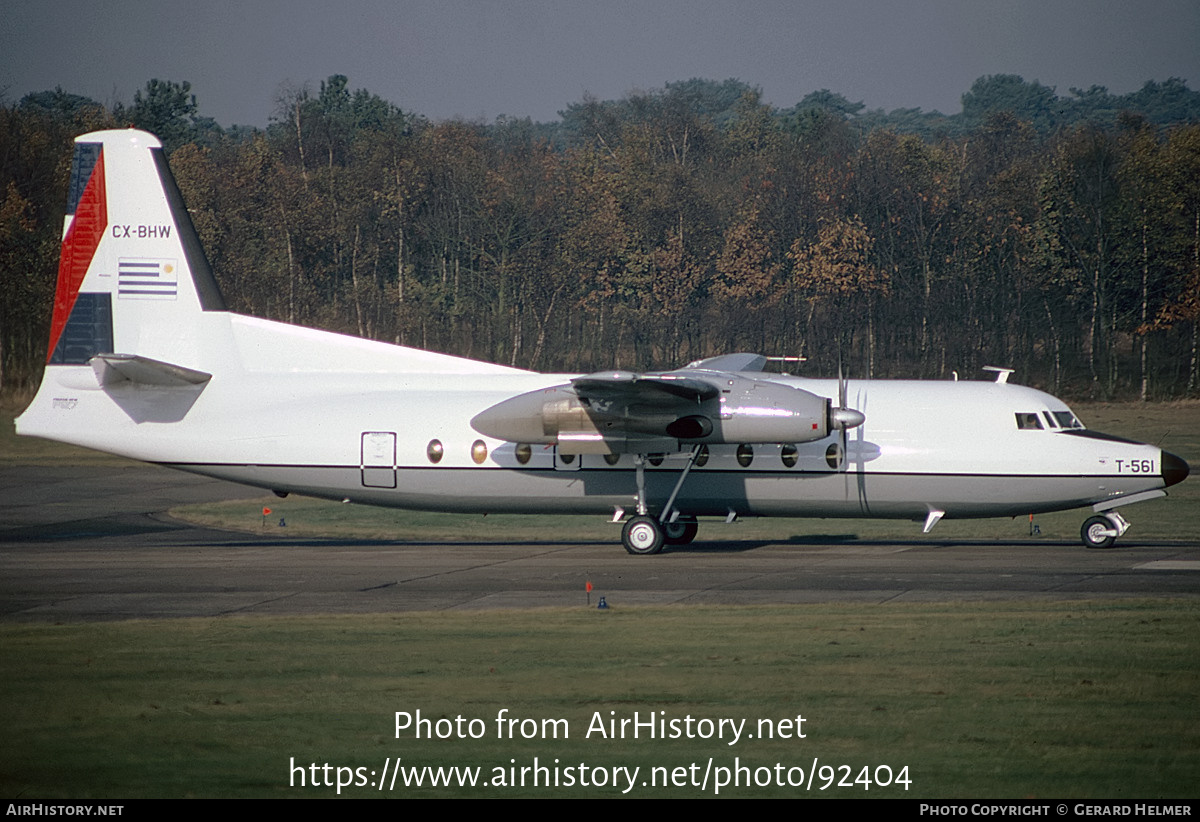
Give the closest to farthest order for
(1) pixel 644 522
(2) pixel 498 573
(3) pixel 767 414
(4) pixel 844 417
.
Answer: (2) pixel 498 573, (3) pixel 767 414, (4) pixel 844 417, (1) pixel 644 522

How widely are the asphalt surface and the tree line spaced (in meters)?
36.5

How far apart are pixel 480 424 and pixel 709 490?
4.34 metres

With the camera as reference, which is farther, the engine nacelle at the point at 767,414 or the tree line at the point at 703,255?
the tree line at the point at 703,255

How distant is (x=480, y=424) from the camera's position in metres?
21.5

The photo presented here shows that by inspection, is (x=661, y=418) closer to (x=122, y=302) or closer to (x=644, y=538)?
(x=644, y=538)

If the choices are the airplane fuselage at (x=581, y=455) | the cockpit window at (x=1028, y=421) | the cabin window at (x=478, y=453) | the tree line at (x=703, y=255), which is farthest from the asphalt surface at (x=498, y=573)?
the tree line at (x=703, y=255)

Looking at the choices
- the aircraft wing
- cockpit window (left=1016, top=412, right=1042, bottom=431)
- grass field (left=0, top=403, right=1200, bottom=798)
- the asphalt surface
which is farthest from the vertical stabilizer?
cockpit window (left=1016, top=412, right=1042, bottom=431)

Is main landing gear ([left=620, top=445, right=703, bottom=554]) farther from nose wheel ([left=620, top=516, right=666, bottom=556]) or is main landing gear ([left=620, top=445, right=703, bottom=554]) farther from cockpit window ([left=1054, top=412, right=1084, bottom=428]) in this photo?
cockpit window ([left=1054, top=412, right=1084, bottom=428])

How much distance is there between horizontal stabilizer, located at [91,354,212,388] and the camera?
2138 cm

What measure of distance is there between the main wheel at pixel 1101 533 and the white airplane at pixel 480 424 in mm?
34

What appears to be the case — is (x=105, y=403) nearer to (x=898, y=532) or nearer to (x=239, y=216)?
(x=898, y=532)

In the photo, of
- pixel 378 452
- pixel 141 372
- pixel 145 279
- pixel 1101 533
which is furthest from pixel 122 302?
pixel 1101 533

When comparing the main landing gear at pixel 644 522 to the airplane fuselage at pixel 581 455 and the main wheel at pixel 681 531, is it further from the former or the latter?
the main wheel at pixel 681 531

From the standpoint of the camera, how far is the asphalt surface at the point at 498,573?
1716cm
